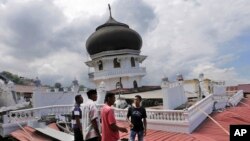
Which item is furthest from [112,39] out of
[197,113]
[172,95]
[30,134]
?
[197,113]

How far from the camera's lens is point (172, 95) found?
14055mm

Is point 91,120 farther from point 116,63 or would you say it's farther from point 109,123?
point 116,63

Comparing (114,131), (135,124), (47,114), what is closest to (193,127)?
(135,124)

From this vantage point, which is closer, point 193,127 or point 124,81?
point 193,127

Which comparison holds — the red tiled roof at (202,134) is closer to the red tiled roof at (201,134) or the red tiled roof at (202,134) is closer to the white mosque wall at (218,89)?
the red tiled roof at (201,134)

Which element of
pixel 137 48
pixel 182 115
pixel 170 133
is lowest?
pixel 170 133

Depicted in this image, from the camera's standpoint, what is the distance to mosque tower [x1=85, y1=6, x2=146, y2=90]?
86.0 feet

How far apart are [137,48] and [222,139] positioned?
20.6 meters

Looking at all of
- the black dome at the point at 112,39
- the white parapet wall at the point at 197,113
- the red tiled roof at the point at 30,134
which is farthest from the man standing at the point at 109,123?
the black dome at the point at 112,39

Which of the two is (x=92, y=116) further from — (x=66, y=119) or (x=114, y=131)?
(x=66, y=119)

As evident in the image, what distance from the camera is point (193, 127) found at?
9.46 metres

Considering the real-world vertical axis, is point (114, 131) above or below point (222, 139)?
above

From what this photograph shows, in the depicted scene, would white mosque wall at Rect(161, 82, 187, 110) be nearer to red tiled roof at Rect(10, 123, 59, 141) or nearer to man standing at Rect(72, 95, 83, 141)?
red tiled roof at Rect(10, 123, 59, 141)

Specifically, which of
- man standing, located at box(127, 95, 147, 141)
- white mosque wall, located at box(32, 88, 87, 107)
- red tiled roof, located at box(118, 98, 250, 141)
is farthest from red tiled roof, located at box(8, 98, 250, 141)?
white mosque wall, located at box(32, 88, 87, 107)
